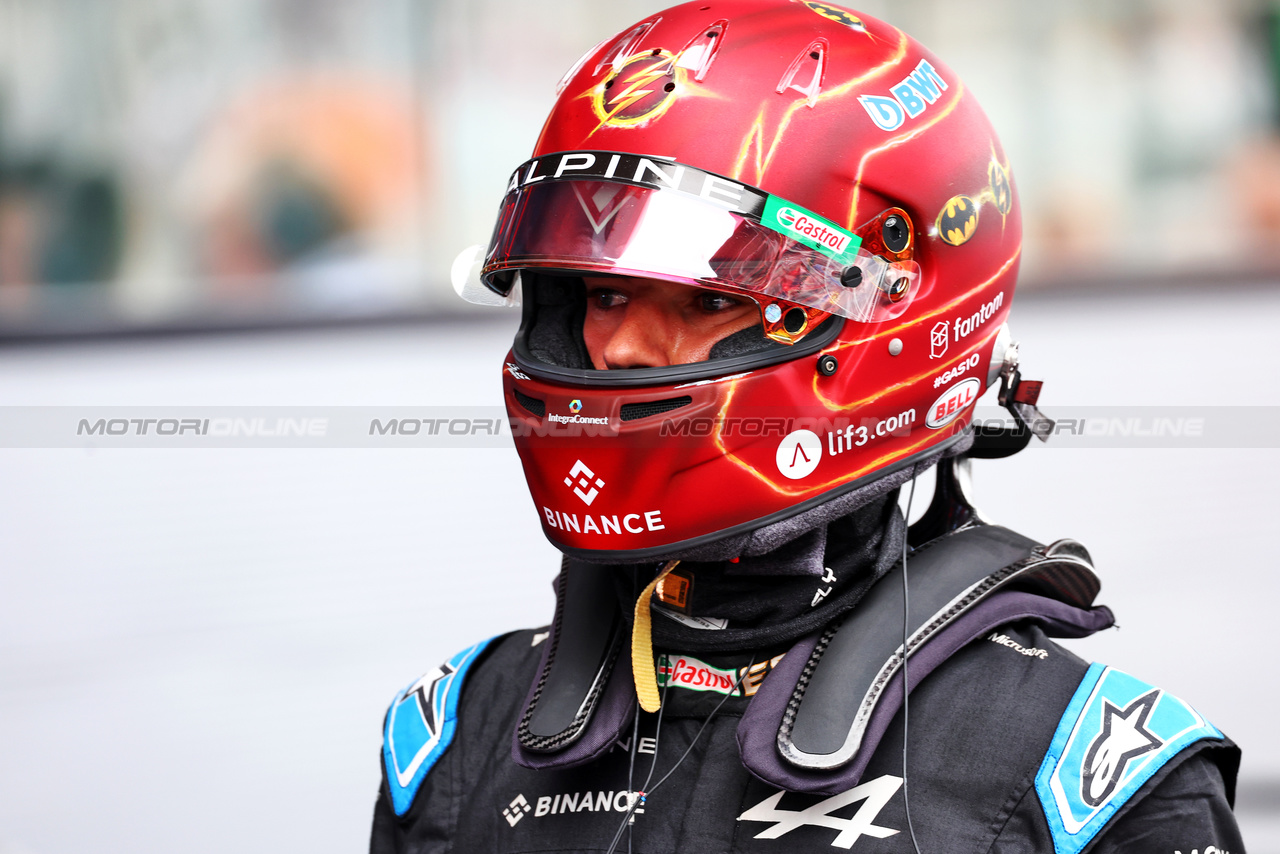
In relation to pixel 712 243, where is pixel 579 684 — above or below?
below

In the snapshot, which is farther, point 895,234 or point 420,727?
point 420,727

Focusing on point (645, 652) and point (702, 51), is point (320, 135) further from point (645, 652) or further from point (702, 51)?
point (645, 652)

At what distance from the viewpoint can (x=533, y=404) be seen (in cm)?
119

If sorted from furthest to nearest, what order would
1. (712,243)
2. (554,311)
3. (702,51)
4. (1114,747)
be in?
(554,311), (702,51), (712,243), (1114,747)

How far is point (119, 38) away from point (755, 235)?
228 cm

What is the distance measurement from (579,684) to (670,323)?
36cm

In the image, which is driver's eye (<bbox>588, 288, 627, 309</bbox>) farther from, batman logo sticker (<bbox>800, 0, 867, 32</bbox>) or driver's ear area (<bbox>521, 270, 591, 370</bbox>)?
batman logo sticker (<bbox>800, 0, 867, 32</bbox>)

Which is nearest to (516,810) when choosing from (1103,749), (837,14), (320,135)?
(1103,749)

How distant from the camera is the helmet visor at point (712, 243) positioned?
3.64ft

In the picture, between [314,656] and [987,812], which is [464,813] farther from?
[314,656]

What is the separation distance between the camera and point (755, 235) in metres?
1.12

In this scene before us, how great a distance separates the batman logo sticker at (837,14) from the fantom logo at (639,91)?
0.18 m

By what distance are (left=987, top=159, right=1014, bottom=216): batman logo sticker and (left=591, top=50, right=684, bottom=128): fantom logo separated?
0.34 meters

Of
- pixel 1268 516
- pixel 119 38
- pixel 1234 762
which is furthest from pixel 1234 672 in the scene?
pixel 119 38
